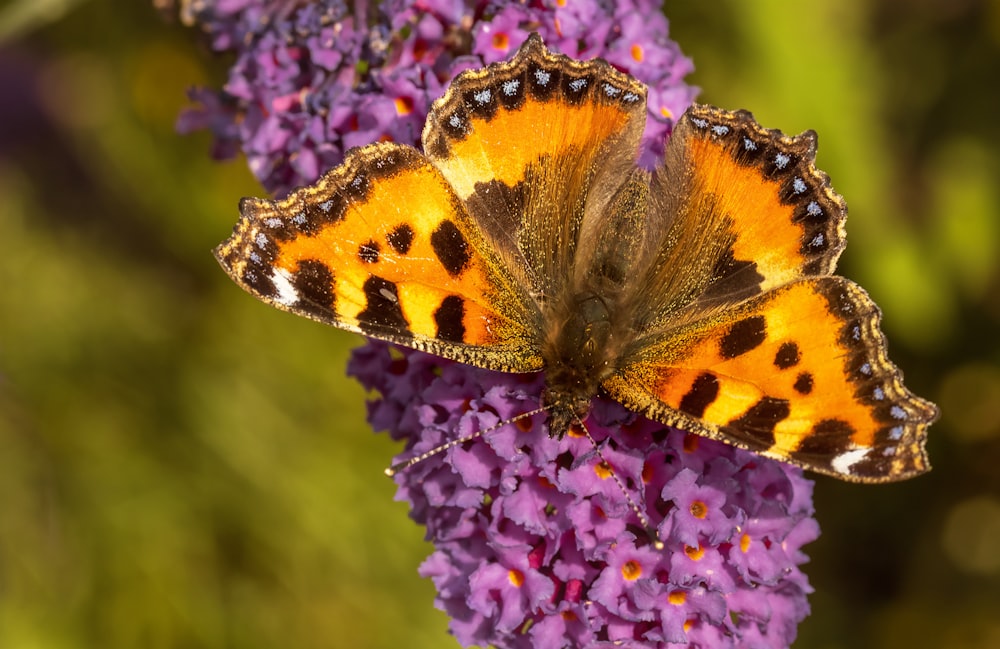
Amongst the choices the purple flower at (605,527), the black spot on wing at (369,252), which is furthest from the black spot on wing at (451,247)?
the purple flower at (605,527)

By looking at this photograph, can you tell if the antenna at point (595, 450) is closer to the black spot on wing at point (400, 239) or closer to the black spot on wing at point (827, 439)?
the black spot on wing at point (827, 439)

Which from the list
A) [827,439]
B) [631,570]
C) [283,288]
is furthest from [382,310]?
[827,439]

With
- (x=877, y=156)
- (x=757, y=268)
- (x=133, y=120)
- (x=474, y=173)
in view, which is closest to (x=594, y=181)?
(x=474, y=173)

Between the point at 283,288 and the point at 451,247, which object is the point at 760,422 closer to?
the point at 451,247

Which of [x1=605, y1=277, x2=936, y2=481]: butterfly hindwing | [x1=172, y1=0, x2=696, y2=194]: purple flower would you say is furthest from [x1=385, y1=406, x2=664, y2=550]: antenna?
[x1=172, y1=0, x2=696, y2=194]: purple flower

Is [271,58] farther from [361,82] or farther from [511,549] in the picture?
[511,549]

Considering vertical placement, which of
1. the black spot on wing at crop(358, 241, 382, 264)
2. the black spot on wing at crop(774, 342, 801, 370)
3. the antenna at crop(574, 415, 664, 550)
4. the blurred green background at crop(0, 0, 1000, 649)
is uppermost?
the blurred green background at crop(0, 0, 1000, 649)

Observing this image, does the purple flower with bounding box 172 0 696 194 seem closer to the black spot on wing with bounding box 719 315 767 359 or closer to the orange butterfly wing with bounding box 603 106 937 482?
the orange butterfly wing with bounding box 603 106 937 482
